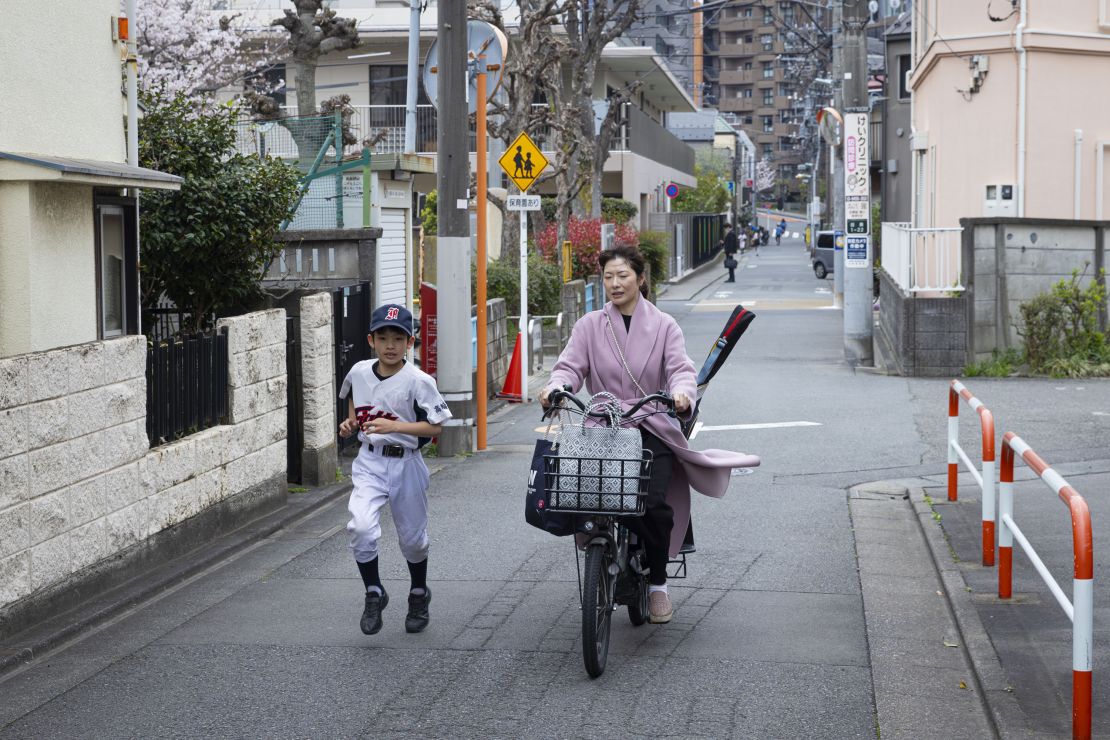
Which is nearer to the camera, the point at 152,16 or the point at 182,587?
the point at 182,587

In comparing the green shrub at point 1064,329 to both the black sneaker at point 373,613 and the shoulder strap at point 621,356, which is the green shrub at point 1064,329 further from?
the black sneaker at point 373,613

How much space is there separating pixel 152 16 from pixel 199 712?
97.2 ft

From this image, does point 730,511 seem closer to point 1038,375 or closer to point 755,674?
point 755,674

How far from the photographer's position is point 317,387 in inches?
417

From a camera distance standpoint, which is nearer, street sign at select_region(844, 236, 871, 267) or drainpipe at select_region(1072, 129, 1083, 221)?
street sign at select_region(844, 236, 871, 267)

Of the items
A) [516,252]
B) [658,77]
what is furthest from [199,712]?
[658,77]

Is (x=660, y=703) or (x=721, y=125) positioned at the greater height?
(x=721, y=125)

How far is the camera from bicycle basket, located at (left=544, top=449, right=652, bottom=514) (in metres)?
5.62

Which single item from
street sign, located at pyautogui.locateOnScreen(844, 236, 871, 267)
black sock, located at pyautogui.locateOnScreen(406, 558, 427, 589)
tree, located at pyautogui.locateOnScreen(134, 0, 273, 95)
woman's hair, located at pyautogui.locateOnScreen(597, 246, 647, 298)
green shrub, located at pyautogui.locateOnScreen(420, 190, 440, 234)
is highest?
tree, located at pyautogui.locateOnScreen(134, 0, 273, 95)

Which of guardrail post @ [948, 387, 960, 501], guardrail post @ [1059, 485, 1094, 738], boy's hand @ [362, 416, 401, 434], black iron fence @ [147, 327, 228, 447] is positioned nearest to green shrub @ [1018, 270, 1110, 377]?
guardrail post @ [948, 387, 960, 501]

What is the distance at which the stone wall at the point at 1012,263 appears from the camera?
17859 millimetres

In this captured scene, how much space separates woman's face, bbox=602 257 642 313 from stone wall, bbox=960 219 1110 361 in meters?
12.5

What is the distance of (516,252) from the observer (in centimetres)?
2762

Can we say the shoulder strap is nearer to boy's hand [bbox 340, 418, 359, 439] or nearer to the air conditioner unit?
boy's hand [bbox 340, 418, 359, 439]
